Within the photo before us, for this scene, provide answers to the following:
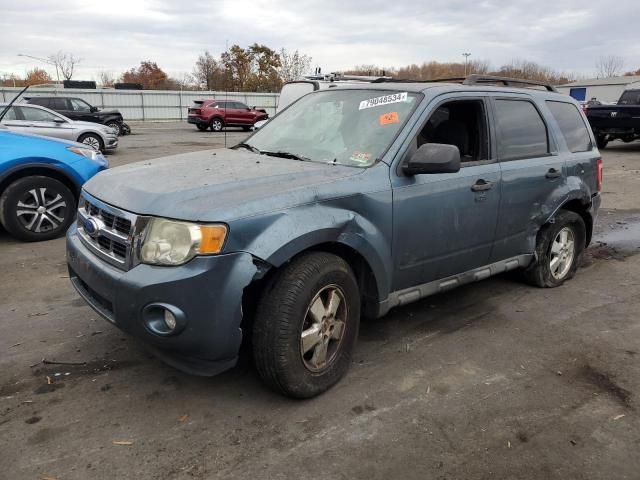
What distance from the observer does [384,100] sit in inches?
149

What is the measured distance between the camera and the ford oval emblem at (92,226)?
3.08 meters

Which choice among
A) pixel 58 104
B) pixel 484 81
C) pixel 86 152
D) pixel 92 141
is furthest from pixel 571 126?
pixel 58 104

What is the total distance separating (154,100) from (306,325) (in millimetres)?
38849

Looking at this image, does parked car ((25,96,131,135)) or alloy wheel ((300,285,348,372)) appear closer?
alloy wheel ((300,285,348,372))

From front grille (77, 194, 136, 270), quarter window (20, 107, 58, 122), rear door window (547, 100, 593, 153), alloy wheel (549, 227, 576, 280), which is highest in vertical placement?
quarter window (20, 107, 58, 122)

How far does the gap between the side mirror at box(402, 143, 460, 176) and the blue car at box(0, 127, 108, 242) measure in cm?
457

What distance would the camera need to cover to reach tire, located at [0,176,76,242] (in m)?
5.98

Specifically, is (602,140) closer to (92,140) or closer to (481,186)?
(92,140)

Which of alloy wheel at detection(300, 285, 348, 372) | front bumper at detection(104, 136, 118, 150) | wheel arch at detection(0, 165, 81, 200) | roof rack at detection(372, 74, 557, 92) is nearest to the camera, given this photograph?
alloy wheel at detection(300, 285, 348, 372)

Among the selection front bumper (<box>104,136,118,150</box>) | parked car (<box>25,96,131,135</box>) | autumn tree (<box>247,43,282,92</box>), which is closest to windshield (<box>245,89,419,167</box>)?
front bumper (<box>104,136,118,150</box>)

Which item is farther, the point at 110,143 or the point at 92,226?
the point at 110,143

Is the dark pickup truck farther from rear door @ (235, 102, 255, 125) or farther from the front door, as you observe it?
rear door @ (235, 102, 255, 125)

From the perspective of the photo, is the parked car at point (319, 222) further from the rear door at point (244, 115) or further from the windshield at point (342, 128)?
the rear door at point (244, 115)

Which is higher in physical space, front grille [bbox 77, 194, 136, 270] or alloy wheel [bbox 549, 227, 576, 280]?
front grille [bbox 77, 194, 136, 270]
